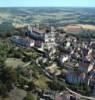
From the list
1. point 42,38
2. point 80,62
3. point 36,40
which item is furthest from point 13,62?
point 42,38

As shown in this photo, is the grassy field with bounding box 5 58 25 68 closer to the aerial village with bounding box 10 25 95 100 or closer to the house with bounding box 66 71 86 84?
the aerial village with bounding box 10 25 95 100

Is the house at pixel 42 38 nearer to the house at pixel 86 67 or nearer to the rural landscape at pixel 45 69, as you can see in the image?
the rural landscape at pixel 45 69

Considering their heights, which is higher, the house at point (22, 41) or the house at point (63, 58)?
the house at point (22, 41)

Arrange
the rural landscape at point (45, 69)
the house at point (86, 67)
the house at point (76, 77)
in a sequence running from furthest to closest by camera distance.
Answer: the house at point (86, 67), the house at point (76, 77), the rural landscape at point (45, 69)

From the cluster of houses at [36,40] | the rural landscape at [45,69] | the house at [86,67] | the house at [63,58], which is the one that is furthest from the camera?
the cluster of houses at [36,40]

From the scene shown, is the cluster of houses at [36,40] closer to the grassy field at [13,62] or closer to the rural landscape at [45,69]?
the rural landscape at [45,69]

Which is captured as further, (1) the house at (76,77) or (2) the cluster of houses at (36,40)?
(2) the cluster of houses at (36,40)

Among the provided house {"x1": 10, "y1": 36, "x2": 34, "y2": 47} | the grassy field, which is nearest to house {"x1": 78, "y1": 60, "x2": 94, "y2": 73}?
the grassy field

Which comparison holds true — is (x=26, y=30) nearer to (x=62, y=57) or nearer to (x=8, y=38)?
(x=8, y=38)

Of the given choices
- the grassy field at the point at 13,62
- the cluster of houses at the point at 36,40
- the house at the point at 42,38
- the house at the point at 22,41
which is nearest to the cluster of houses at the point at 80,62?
the house at the point at 42,38

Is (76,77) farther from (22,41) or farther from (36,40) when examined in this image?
(36,40)
